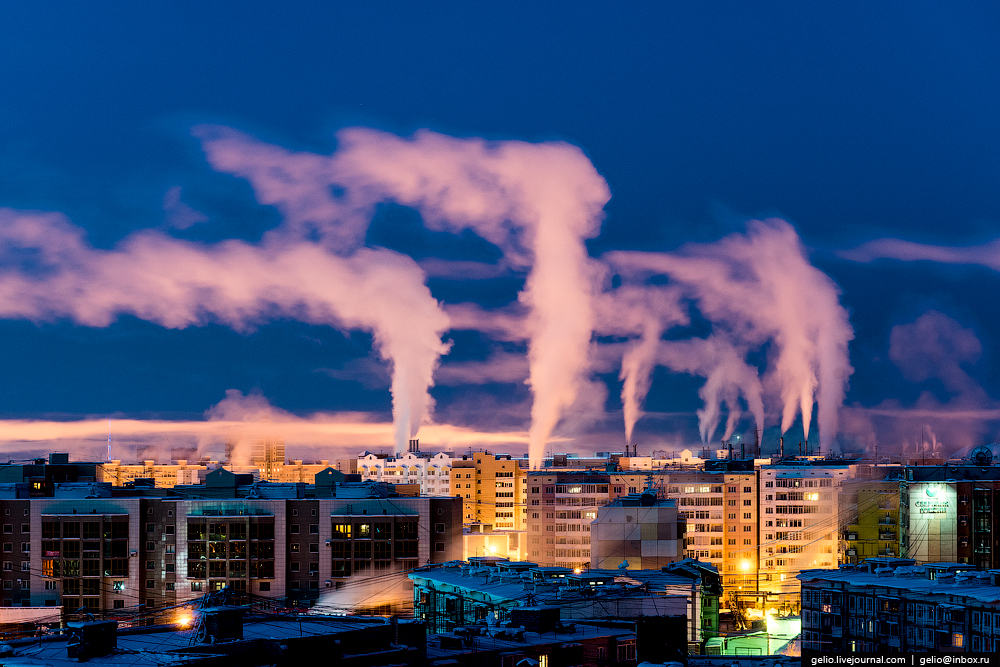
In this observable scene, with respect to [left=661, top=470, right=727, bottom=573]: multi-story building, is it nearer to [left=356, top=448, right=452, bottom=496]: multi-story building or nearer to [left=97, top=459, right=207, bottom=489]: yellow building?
[left=356, top=448, right=452, bottom=496]: multi-story building

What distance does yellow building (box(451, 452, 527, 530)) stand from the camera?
88000 millimetres

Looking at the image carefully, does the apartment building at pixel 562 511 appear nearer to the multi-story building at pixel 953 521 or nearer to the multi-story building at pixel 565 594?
the multi-story building at pixel 953 521

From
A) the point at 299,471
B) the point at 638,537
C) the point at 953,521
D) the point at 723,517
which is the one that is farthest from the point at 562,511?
the point at 299,471

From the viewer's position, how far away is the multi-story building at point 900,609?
25766 millimetres

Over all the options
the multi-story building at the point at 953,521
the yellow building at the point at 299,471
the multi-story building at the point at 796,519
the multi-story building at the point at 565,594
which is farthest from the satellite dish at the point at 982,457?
the yellow building at the point at 299,471

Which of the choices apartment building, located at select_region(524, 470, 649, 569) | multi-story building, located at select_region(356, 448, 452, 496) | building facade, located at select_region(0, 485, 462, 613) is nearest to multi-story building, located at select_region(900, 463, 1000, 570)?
apartment building, located at select_region(524, 470, 649, 569)

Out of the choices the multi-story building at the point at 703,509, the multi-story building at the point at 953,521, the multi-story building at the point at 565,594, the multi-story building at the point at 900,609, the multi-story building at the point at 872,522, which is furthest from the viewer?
the multi-story building at the point at 703,509

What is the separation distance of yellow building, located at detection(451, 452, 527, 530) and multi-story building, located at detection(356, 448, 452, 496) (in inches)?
83.5

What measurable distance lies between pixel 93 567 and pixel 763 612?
97.7 ft

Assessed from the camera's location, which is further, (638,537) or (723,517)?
(723,517)

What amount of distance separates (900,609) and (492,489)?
207ft

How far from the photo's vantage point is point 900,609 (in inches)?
1102

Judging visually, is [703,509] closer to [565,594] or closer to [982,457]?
[982,457]

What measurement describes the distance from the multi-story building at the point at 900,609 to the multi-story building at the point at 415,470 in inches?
2462
